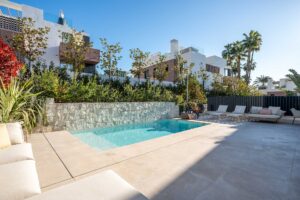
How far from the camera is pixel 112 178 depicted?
82.4 inches

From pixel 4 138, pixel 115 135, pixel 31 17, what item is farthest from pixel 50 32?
pixel 4 138

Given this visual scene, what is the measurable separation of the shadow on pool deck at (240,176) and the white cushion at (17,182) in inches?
66.8

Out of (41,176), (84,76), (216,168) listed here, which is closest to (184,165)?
(216,168)

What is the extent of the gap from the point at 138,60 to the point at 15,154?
1219cm

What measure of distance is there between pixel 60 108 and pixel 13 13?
44.1 feet

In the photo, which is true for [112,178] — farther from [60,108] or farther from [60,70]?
[60,70]

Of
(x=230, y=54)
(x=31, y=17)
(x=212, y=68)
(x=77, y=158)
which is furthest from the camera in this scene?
(x=212, y=68)

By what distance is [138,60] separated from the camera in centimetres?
1426

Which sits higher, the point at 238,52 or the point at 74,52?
the point at 238,52

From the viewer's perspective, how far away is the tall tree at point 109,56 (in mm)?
12758

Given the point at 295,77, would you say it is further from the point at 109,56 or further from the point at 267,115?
the point at 109,56

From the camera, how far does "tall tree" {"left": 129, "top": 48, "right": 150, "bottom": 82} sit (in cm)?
1409

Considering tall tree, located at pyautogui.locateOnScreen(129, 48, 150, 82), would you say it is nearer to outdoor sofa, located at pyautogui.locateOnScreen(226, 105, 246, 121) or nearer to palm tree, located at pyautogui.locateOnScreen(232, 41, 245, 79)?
outdoor sofa, located at pyautogui.locateOnScreen(226, 105, 246, 121)

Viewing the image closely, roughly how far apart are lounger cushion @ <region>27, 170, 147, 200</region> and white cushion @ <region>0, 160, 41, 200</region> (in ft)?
0.58
